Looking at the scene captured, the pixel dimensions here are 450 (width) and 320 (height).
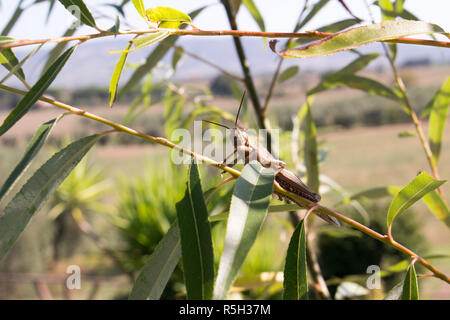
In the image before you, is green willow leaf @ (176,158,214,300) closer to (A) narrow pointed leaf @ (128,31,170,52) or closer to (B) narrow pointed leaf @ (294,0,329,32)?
(A) narrow pointed leaf @ (128,31,170,52)

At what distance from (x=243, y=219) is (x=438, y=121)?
0.42m

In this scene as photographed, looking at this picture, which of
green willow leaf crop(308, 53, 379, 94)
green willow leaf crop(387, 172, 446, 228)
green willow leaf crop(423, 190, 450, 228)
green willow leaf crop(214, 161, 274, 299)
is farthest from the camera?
green willow leaf crop(308, 53, 379, 94)

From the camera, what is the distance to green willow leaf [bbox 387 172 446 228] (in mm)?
333

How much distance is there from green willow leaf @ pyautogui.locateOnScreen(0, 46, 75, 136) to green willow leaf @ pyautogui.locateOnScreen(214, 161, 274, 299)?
0.16 meters

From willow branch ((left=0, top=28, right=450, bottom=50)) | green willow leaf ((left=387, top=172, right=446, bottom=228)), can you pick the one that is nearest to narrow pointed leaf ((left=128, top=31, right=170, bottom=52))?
willow branch ((left=0, top=28, right=450, bottom=50))

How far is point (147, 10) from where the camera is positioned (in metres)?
0.29

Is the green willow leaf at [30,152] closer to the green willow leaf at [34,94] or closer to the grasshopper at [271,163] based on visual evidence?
the green willow leaf at [34,94]

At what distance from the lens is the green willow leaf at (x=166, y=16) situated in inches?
11.4

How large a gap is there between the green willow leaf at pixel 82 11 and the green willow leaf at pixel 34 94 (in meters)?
0.03

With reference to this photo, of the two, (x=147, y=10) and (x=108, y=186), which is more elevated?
(x=108, y=186)

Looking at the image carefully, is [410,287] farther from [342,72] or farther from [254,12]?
[254,12]

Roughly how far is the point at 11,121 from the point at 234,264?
19 cm
